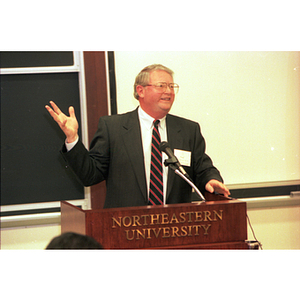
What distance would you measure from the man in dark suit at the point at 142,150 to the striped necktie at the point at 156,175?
3 cm

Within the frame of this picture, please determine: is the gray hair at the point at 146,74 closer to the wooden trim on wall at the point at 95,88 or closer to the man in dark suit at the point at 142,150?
the man in dark suit at the point at 142,150

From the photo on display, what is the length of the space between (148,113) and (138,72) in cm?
43

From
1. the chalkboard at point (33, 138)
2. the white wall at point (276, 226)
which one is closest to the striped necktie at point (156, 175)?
the chalkboard at point (33, 138)

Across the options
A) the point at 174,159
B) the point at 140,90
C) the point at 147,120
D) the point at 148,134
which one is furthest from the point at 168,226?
the point at 140,90

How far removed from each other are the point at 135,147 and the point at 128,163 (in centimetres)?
Result: 12

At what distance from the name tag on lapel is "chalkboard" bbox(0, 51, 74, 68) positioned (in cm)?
113

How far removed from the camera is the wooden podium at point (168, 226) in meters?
1.55

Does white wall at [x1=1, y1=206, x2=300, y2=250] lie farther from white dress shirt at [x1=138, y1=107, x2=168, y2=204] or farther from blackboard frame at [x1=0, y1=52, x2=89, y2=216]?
blackboard frame at [x1=0, y1=52, x2=89, y2=216]

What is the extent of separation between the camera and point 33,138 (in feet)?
9.25

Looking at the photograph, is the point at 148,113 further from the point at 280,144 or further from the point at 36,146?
the point at 280,144

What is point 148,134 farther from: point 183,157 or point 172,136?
point 183,157

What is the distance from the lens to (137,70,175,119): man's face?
8.77ft

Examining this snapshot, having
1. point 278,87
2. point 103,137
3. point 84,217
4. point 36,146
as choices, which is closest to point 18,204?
point 36,146
